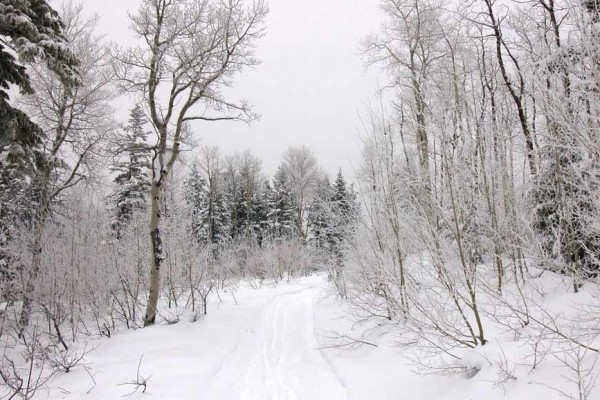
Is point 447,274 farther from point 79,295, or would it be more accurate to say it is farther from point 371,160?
point 79,295

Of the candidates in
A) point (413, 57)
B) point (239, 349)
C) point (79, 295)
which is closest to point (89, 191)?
point (79, 295)

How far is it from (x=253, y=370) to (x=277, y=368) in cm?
47

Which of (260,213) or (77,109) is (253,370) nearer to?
(77,109)

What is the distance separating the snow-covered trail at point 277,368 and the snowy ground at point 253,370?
2 cm

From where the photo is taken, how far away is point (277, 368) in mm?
7605

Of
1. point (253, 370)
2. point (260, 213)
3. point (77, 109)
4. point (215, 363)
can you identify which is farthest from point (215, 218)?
point (253, 370)

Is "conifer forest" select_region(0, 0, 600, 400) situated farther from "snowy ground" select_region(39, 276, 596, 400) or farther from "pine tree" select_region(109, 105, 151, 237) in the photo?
"pine tree" select_region(109, 105, 151, 237)

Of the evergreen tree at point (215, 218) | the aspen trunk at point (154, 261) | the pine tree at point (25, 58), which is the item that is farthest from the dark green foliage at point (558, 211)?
the evergreen tree at point (215, 218)

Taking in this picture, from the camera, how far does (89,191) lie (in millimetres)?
14844

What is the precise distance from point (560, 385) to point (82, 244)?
40.0ft

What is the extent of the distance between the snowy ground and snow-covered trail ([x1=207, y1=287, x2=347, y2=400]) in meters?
0.02

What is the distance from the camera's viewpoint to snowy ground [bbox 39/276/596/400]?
204 inches

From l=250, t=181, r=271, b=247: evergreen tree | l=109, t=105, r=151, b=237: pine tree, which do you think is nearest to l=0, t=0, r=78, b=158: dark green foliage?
l=109, t=105, r=151, b=237: pine tree

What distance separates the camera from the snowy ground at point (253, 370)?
5.19 metres
